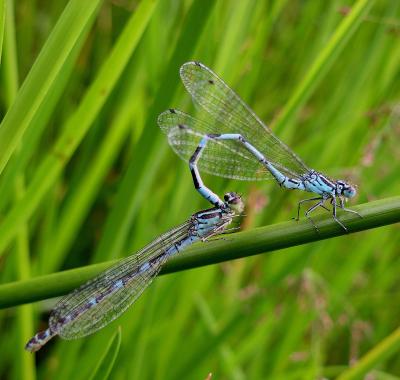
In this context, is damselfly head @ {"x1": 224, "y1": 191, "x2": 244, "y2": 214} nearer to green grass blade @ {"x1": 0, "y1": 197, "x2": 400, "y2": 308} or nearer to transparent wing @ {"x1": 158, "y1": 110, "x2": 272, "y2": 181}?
transparent wing @ {"x1": 158, "y1": 110, "x2": 272, "y2": 181}

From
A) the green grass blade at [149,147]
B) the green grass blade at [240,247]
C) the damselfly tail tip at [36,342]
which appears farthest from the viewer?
the green grass blade at [149,147]

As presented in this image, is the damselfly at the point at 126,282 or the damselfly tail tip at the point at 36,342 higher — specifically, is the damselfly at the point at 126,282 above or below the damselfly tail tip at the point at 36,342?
above

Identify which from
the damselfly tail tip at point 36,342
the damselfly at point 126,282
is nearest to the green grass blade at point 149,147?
the damselfly at point 126,282

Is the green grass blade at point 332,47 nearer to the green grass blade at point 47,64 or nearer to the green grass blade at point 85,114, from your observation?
the green grass blade at point 85,114

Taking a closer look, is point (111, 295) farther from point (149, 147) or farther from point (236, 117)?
point (236, 117)

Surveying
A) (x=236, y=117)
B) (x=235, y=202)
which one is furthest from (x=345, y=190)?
(x=236, y=117)

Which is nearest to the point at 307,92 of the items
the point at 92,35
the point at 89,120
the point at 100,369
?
the point at 89,120
